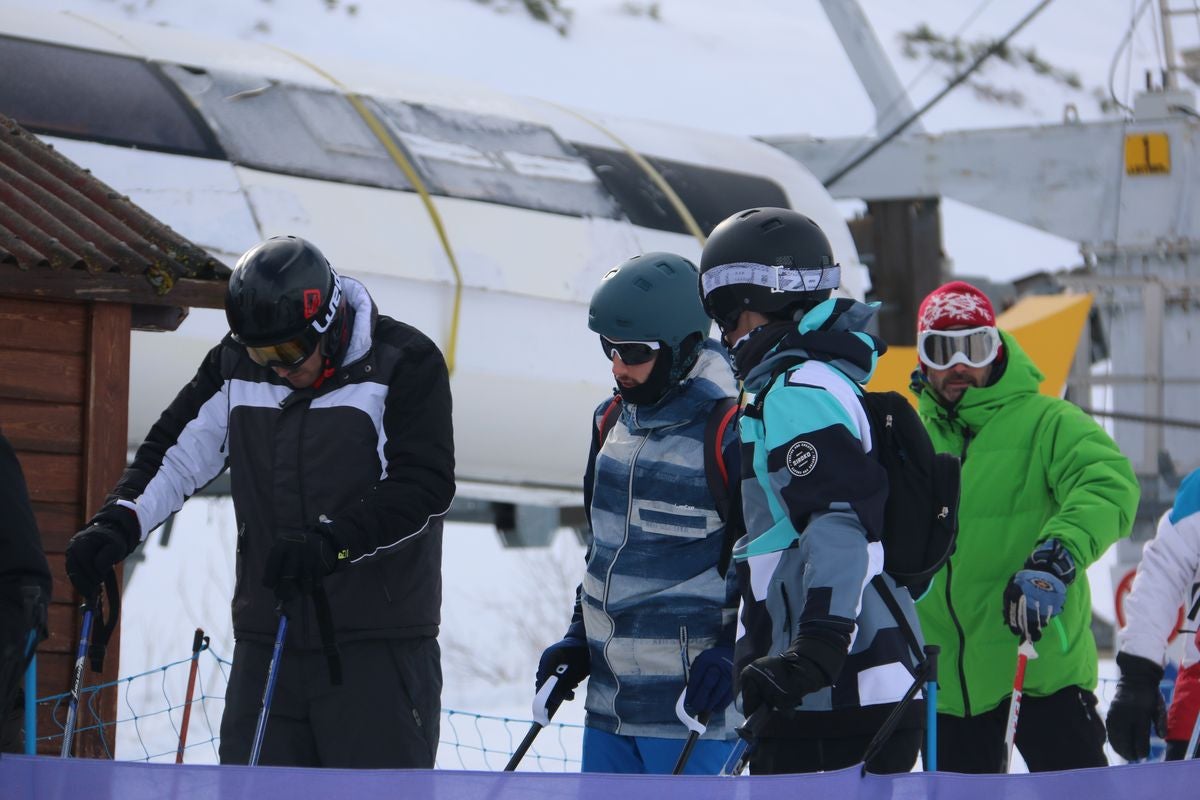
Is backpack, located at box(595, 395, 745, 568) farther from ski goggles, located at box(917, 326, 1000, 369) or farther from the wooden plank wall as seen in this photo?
the wooden plank wall

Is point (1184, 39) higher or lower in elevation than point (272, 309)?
higher

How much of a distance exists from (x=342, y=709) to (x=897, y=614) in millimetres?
1398

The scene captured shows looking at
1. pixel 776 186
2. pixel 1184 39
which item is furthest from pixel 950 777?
pixel 1184 39

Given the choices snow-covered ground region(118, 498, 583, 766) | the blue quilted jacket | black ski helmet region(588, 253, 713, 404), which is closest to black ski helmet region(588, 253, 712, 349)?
black ski helmet region(588, 253, 713, 404)

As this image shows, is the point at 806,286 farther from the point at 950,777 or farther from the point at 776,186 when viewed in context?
the point at 776,186

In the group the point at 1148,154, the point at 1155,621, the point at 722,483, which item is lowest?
the point at 1155,621

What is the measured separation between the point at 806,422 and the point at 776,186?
30.4ft

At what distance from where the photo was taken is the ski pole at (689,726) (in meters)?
3.66

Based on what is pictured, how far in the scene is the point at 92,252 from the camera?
570cm

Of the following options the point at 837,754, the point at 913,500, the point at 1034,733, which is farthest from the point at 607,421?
the point at 1034,733

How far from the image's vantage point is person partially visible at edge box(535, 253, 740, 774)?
3.94m

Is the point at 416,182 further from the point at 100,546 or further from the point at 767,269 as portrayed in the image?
the point at 767,269

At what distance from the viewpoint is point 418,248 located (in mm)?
9664

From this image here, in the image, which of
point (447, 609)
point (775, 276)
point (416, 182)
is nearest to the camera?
point (775, 276)
